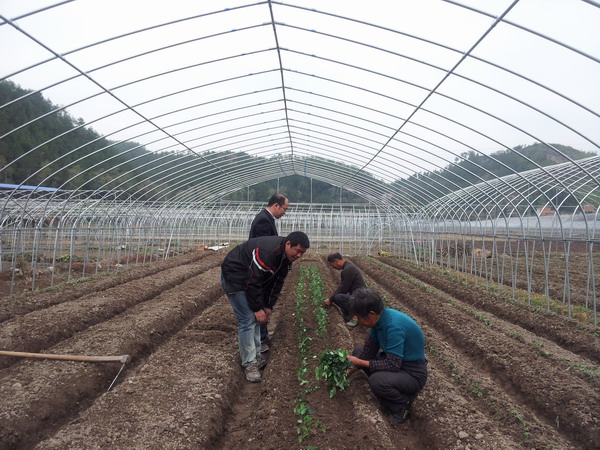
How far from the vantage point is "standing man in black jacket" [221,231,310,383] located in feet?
18.1

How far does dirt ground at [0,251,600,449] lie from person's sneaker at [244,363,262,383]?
0.11 m

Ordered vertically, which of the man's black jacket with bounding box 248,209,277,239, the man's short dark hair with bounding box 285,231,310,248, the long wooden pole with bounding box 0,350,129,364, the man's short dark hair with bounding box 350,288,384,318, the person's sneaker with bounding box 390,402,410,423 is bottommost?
the person's sneaker with bounding box 390,402,410,423

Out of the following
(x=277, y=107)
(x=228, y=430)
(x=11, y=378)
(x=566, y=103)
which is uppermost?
(x=277, y=107)

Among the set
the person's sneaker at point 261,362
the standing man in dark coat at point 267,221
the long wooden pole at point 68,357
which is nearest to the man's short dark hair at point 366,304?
the person's sneaker at point 261,362

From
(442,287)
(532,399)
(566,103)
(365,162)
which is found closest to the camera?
(532,399)

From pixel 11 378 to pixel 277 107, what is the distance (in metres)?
11.1

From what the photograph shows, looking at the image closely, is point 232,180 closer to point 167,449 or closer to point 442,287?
point 442,287

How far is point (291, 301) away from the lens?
10.7 m

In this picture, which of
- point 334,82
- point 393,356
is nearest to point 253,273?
point 393,356

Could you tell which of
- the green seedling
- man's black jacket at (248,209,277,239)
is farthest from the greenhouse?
the green seedling

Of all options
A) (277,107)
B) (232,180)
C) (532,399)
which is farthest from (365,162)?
(532,399)

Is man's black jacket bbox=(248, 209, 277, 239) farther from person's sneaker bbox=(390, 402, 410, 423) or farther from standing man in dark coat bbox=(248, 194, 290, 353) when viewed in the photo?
person's sneaker bbox=(390, 402, 410, 423)

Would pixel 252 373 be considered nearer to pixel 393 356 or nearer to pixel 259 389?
pixel 259 389

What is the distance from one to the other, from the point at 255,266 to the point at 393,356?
6.39ft
